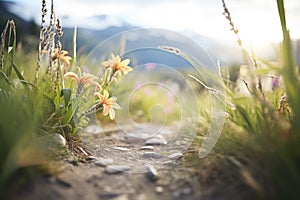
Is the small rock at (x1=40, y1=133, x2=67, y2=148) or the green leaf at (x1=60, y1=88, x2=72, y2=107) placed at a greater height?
the green leaf at (x1=60, y1=88, x2=72, y2=107)

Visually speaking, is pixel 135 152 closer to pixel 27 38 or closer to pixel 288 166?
pixel 288 166

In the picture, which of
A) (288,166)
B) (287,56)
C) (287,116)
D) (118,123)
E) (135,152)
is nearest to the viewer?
(288,166)

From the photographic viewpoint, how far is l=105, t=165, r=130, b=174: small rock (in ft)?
7.31

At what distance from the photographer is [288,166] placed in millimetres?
1636

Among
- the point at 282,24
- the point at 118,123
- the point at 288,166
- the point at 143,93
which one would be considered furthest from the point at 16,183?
the point at 143,93

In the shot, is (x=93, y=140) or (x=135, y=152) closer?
(x=135, y=152)

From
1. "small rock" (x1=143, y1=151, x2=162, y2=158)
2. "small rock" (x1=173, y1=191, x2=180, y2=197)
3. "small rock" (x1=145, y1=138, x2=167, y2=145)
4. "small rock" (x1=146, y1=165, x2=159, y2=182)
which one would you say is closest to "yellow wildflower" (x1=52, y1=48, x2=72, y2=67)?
"small rock" (x1=143, y1=151, x2=162, y2=158)

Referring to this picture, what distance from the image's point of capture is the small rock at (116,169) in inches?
87.7

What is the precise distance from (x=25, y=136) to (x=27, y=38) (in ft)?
14.9

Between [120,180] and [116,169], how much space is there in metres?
0.17

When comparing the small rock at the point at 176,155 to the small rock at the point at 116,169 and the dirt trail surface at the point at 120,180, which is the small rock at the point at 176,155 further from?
the small rock at the point at 116,169

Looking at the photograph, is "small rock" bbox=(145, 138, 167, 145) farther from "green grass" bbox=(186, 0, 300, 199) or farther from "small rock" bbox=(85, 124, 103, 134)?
"green grass" bbox=(186, 0, 300, 199)

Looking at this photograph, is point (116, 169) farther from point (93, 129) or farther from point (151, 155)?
point (93, 129)

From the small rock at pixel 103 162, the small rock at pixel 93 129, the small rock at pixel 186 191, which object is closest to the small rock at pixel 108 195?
the small rock at pixel 186 191
